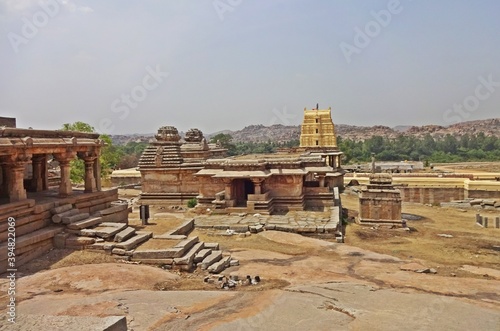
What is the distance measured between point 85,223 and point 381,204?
1158 centimetres

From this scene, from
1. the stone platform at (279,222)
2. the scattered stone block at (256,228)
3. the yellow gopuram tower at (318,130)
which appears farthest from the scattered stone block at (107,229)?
the yellow gopuram tower at (318,130)

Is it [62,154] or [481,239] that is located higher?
[62,154]

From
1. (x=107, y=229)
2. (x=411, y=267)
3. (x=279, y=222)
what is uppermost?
(x=107, y=229)

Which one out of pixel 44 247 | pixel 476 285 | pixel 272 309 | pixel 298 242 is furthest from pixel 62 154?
pixel 476 285

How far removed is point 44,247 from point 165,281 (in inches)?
131

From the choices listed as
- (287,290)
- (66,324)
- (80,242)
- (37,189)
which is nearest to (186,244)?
(80,242)

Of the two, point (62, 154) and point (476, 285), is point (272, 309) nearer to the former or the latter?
point (476, 285)

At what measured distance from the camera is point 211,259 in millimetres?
8430

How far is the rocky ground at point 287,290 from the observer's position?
4.92 m

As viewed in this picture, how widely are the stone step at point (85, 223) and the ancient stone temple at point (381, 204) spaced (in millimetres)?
10744

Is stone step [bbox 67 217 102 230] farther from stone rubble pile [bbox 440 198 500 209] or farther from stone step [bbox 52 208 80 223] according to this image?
stone rubble pile [bbox 440 198 500 209]

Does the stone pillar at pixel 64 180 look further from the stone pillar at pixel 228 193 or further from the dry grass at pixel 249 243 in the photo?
the stone pillar at pixel 228 193

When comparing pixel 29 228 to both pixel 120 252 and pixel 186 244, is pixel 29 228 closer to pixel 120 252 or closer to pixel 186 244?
pixel 120 252

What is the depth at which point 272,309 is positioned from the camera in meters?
5.20
